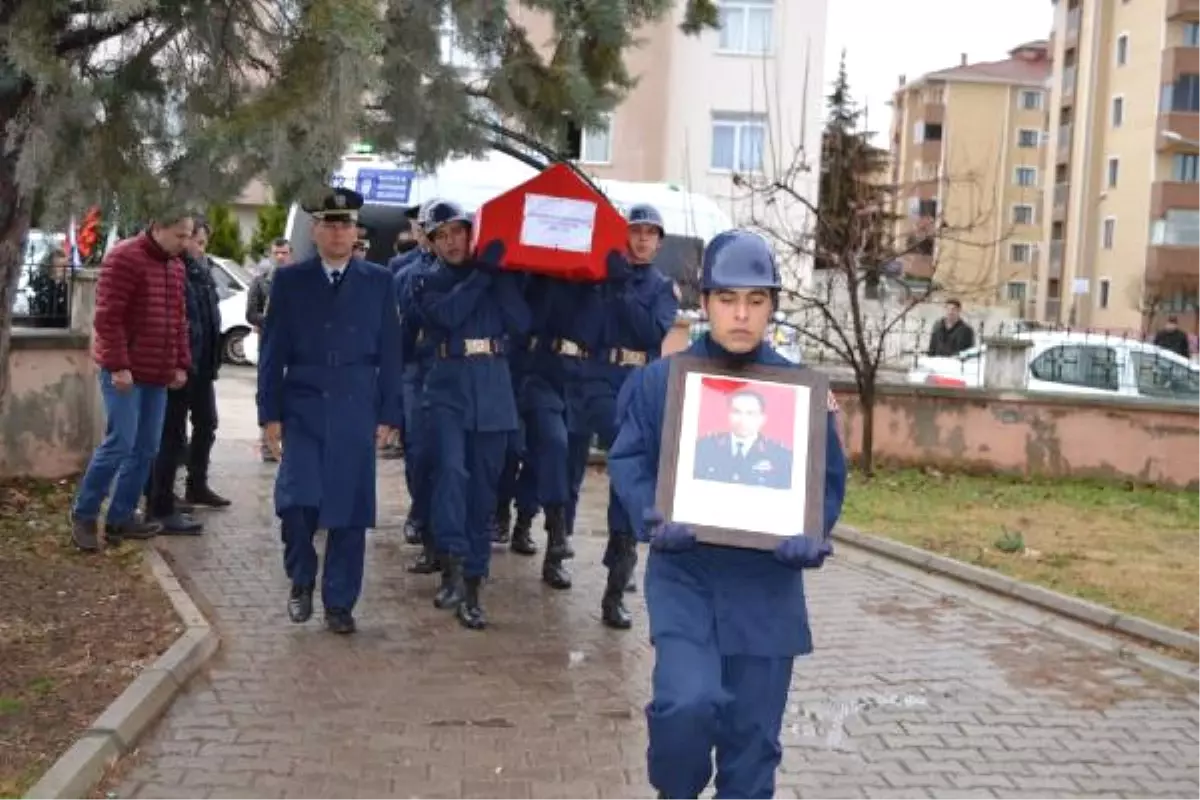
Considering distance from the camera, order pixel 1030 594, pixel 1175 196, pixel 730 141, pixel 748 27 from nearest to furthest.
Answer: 1. pixel 1030 594
2. pixel 748 27
3. pixel 730 141
4. pixel 1175 196

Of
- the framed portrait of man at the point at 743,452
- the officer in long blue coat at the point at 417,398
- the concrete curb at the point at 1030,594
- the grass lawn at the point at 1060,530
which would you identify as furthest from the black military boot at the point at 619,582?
the framed portrait of man at the point at 743,452

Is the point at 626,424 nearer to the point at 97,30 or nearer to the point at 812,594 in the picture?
the point at 97,30

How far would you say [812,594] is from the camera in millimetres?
8992

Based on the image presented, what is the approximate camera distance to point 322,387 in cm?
715

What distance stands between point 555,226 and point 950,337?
934 centimetres

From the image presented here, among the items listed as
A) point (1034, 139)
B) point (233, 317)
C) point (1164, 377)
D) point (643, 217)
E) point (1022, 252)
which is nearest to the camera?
point (643, 217)

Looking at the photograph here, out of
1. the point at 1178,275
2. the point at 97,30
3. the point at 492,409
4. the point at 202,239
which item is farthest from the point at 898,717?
the point at 1178,275

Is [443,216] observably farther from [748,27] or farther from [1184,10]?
[1184,10]

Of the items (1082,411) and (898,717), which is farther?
(1082,411)

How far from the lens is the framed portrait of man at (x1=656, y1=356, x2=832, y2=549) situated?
4.26 m

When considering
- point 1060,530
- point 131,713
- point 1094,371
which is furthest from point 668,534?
point 1094,371

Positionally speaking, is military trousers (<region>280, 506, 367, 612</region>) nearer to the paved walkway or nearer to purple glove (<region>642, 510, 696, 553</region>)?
the paved walkway

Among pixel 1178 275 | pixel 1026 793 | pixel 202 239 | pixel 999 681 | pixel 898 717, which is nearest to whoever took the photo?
pixel 1026 793

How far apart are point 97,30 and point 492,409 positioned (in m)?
3.09
